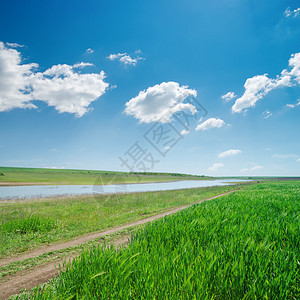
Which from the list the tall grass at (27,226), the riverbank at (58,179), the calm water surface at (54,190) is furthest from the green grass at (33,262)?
the riverbank at (58,179)

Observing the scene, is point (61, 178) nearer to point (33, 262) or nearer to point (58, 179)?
point (58, 179)

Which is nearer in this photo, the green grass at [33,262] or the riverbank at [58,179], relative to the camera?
the green grass at [33,262]

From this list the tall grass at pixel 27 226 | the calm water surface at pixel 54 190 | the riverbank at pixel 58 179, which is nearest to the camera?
the tall grass at pixel 27 226

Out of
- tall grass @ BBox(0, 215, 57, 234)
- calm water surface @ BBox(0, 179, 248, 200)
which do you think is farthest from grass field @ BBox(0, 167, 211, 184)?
tall grass @ BBox(0, 215, 57, 234)

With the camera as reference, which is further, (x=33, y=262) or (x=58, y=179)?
(x=58, y=179)

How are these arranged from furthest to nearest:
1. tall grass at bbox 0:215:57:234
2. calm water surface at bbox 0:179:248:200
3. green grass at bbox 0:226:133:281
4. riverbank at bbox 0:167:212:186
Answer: riverbank at bbox 0:167:212:186, calm water surface at bbox 0:179:248:200, tall grass at bbox 0:215:57:234, green grass at bbox 0:226:133:281

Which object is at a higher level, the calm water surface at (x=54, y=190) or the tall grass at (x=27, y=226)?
the tall grass at (x=27, y=226)

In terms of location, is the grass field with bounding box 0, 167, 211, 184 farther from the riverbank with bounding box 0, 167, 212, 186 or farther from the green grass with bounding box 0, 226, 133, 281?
the green grass with bounding box 0, 226, 133, 281

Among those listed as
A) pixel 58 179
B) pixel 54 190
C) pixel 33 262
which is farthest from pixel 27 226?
pixel 58 179

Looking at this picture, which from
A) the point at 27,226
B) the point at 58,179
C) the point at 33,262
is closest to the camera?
the point at 33,262

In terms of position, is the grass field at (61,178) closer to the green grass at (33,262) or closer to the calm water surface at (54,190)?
the calm water surface at (54,190)

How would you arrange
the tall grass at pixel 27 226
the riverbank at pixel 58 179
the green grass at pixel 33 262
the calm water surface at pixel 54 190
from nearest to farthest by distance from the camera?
the green grass at pixel 33 262, the tall grass at pixel 27 226, the calm water surface at pixel 54 190, the riverbank at pixel 58 179

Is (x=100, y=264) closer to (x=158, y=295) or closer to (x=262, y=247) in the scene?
(x=158, y=295)

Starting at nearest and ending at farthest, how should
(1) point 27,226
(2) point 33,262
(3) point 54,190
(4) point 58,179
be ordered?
1. (2) point 33,262
2. (1) point 27,226
3. (3) point 54,190
4. (4) point 58,179
